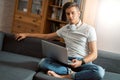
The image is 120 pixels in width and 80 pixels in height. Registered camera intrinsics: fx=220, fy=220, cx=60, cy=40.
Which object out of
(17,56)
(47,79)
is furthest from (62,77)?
(17,56)

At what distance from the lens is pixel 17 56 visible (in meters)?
2.71

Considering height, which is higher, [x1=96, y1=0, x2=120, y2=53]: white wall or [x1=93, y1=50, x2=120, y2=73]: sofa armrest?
[x1=96, y1=0, x2=120, y2=53]: white wall

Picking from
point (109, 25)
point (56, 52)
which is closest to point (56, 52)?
point (56, 52)

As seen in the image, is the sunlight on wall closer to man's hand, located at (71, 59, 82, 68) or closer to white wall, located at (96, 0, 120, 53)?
white wall, located at (96, 0, 120, 53)

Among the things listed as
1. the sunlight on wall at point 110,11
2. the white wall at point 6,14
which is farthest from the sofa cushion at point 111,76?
the white wall at point 6,14

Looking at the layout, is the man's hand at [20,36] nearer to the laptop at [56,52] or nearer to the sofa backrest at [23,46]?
the sofa backrest at [23,46]

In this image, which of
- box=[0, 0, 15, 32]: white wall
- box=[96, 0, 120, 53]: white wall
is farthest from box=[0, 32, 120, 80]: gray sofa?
box=[0, 0, 15, 32]: white wall

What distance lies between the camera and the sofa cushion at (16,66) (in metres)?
2.01

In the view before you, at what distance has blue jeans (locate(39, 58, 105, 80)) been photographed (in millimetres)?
2109

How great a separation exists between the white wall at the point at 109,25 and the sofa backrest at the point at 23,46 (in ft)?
4.07

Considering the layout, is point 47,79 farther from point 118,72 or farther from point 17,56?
point 118,72

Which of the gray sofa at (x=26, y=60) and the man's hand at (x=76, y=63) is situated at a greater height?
the man's hand at (x=76, y=63)

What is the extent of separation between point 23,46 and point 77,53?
2.67ft

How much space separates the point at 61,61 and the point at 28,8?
6.23 ft
